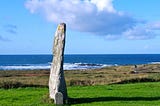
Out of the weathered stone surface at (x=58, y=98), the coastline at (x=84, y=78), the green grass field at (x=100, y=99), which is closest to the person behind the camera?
the green grass field at (x=100, y=99)

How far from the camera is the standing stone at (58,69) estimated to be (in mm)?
28703

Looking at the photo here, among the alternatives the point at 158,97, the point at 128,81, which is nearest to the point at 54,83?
the point at 158,97

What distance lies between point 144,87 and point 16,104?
14.2m

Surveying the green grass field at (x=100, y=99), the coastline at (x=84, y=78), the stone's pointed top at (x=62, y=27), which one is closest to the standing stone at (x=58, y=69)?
the stone's pointed top at (x=62, y=27)

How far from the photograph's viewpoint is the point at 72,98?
29.2m

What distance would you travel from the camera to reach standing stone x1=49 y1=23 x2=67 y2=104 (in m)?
28.7

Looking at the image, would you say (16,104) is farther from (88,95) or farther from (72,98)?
(88,95)

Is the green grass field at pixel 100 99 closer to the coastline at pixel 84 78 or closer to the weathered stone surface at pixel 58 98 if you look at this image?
the weathered stone surface at pixel 58 98

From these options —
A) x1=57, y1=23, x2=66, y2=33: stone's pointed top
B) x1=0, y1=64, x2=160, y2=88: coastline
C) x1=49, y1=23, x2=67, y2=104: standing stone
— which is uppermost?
x1=57, y1=23, x2=66, y2=33: stone's pointed top

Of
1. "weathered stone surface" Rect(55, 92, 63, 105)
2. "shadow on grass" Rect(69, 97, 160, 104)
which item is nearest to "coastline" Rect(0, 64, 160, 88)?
"shadow on grass" Rect(69, 97, 160, 104)

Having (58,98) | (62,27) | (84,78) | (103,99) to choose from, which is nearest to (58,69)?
(58,98)

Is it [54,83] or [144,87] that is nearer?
[54,83]

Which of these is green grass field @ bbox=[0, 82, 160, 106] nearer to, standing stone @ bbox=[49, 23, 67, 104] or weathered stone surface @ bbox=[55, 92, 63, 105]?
weathered stone surface @ bbox=[55, 92, 63, 105]

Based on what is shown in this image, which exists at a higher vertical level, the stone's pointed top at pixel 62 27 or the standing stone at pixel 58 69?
the stone's pointed top at pixel 62 27
